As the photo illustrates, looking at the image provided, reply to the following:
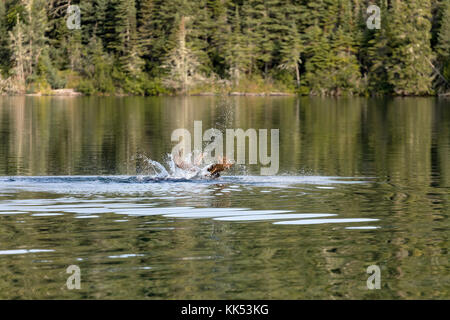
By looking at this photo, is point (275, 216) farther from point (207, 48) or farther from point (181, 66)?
point (207, 48)

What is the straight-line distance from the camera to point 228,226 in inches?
782

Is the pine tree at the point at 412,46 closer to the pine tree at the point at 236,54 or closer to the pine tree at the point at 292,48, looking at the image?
the pine tree at the point at 292,48

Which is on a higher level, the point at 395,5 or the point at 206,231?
the point at 395,5

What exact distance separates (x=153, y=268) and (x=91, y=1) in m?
122

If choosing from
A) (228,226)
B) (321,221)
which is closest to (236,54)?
(321,221)

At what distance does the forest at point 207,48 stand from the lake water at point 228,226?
85.2m

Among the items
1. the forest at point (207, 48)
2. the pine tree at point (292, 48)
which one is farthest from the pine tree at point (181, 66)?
the pine tree at point (292, 48)

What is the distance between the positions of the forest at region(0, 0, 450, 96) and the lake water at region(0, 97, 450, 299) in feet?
280

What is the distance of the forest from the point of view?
123125mm

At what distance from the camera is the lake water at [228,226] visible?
1475 centimetres

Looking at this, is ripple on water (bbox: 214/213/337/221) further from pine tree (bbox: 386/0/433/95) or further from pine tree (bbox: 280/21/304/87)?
pine tree (bbox: 280/21/304/87)

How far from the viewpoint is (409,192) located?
2572 centimetres

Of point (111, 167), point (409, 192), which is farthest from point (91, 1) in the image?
point (409, 192)
